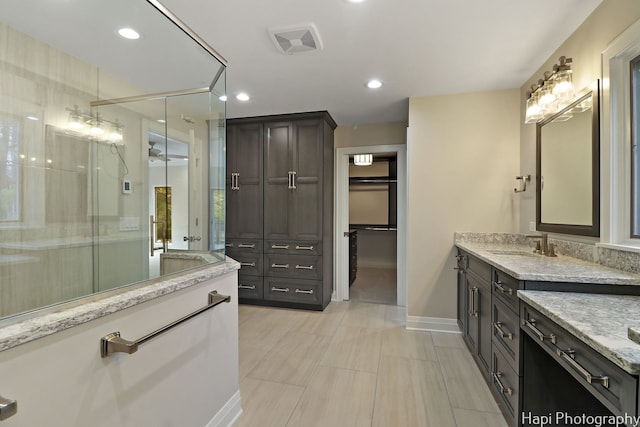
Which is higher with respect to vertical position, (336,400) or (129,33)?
(129,33)

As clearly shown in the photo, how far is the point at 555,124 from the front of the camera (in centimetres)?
221

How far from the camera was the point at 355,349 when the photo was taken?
8.41 feet

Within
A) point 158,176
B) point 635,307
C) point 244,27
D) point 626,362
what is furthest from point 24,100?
point 635,307

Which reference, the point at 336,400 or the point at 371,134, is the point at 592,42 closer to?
the point at 371,134

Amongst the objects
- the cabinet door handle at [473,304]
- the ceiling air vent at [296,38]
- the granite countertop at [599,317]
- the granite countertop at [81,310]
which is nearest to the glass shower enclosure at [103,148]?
the granite countertop at [81,310]

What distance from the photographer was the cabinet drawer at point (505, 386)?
1.50 m

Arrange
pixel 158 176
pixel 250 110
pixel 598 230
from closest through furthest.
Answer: pixel 598 230 < pixel 158 176 < pixel 250 110

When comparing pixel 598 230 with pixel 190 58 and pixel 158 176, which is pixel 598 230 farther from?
pixel 158 176

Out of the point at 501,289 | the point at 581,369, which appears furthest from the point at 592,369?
the point at 501,289

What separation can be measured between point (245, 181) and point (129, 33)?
6.65 ft

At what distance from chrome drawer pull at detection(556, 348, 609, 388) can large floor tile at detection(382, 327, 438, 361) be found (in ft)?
5.03

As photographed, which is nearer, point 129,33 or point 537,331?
point 537,331

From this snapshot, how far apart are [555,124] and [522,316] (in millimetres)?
1653

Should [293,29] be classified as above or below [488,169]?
above
